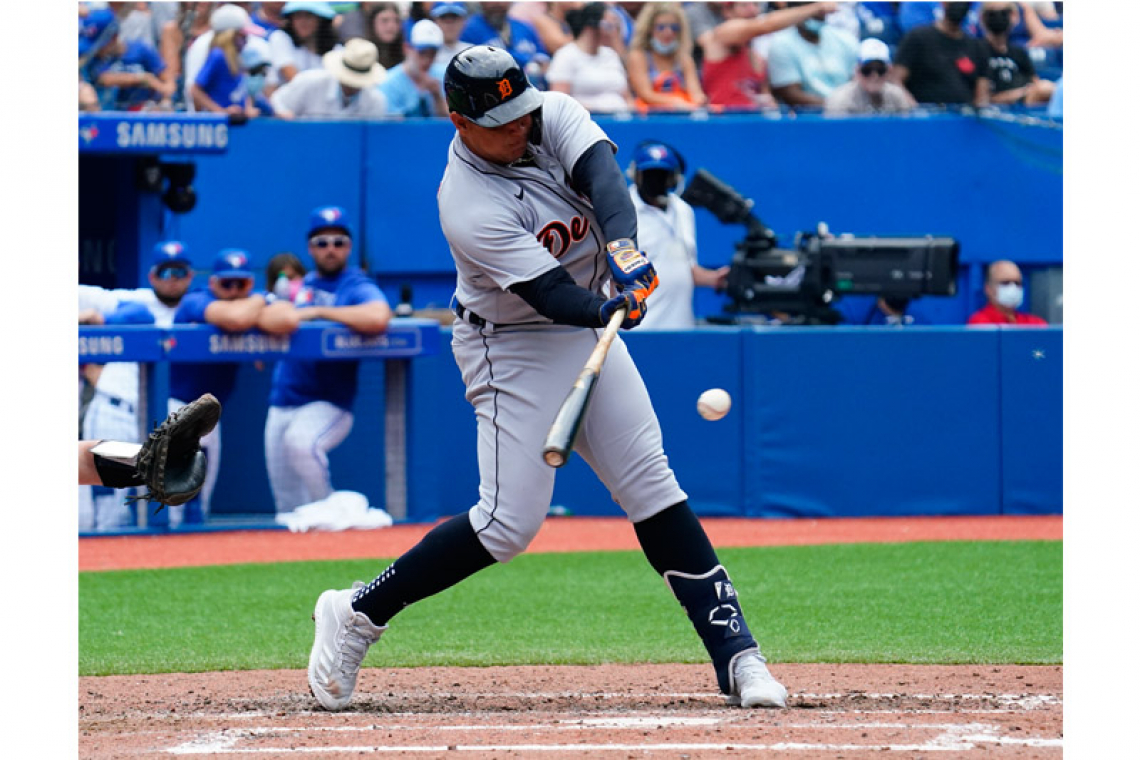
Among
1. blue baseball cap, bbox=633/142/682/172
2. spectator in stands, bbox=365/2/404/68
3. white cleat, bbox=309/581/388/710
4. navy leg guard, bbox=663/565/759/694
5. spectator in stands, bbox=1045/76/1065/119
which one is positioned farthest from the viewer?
spectator in stands, bbox=1045/76/1065/119

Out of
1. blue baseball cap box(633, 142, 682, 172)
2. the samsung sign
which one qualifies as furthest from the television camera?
the samsung sign

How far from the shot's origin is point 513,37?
36.0 feet

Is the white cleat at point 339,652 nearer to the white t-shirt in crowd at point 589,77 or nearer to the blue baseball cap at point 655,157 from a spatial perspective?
the blue baseball cap at point 655,157

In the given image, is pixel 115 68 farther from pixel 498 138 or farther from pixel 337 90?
pixel 498 138

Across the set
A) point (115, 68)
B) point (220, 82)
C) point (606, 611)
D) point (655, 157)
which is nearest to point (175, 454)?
point (606, 611)

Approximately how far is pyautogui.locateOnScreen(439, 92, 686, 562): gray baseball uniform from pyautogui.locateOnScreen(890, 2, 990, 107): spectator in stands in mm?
7371

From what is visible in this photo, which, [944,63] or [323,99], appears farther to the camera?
[944,63]

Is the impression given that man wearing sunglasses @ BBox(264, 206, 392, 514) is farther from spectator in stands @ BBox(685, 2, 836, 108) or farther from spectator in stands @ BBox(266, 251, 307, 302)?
spectator in stands @ BBox(685, 2, 836, 108)

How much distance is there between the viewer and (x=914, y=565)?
7.14m

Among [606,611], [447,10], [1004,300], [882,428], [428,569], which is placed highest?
[447,10]

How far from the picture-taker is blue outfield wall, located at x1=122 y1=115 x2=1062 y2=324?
34.0 ft

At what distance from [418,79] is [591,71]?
114 centimetres

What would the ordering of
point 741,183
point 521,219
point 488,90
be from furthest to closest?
point 741,183
point 521,219
point 488,90

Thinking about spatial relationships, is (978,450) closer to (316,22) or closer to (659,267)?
(659,267)
